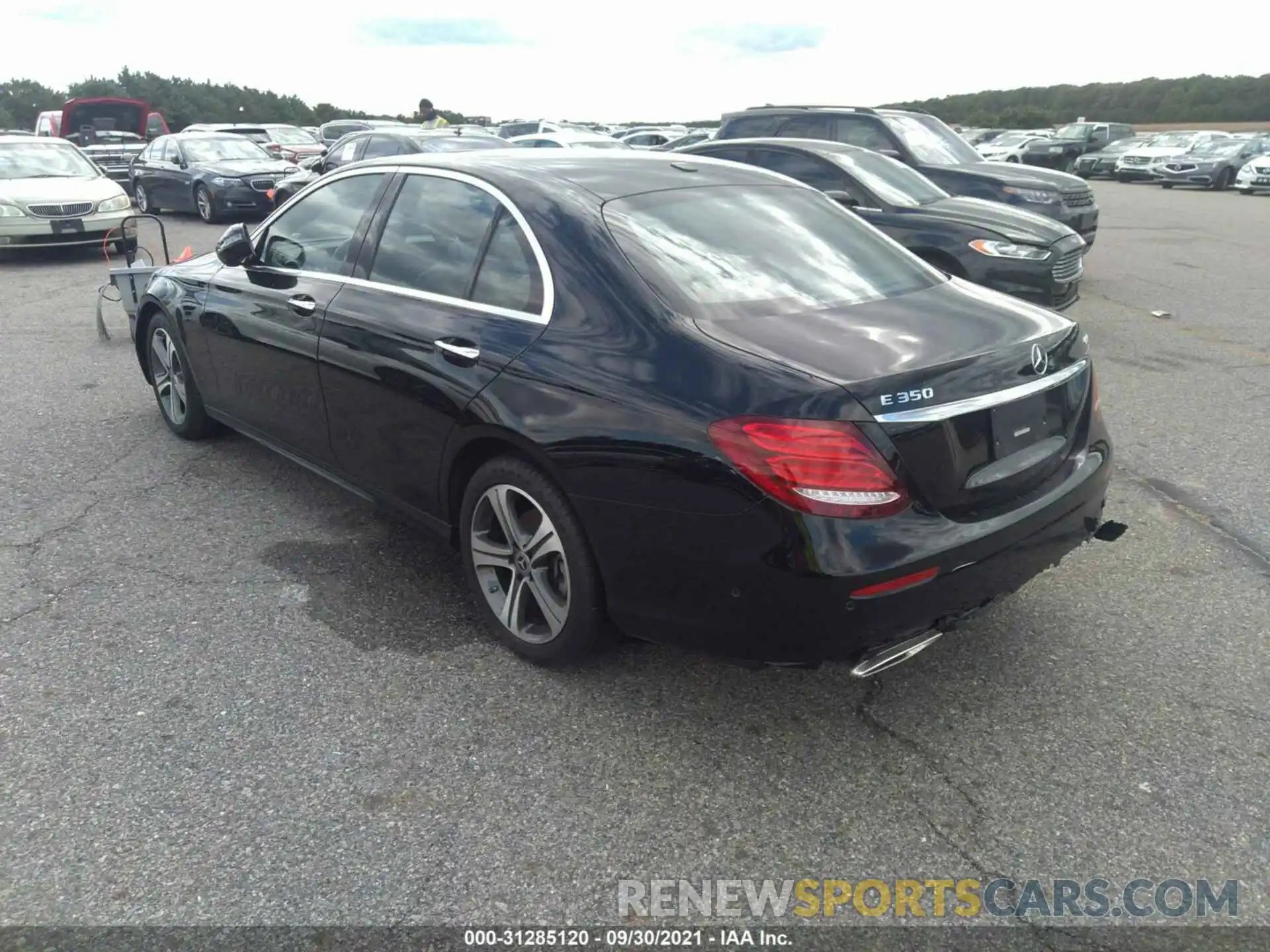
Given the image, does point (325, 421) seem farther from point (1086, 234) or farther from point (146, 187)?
point (146, 187)

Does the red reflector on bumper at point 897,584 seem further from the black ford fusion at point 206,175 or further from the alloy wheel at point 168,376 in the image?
the black ford fusion at point 206,175

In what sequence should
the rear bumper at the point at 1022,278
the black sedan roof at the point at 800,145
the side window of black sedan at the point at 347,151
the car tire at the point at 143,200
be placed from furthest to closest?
the car tire at the point at 143,200, the side window of black sedan at the point at 347,151, the black sedan roof at the point at 800,145, the rear bumper at the point at 1022,278

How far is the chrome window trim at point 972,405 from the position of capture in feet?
8.75

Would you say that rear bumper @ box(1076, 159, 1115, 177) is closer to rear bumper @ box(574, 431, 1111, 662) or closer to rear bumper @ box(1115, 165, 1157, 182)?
rear bumper @ box(1115, 165, 1157, 182)

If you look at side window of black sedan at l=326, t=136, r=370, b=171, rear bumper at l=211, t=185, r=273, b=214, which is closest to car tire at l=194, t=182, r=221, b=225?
rear bumper at l=211, t=185, r=273, b=214

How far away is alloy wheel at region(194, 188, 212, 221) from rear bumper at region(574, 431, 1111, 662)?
16.6 metres

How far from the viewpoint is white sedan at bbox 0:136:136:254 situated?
12.4 meters

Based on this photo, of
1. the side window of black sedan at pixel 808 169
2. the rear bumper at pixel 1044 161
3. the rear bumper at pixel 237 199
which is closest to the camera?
the side window of black sedan at pixel 808 169

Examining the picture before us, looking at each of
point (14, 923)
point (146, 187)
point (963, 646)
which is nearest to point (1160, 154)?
point (146, 187)

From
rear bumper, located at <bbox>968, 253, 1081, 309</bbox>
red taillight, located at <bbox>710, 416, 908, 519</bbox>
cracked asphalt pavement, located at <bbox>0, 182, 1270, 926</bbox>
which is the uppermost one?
red taillight, located at <bbox>710, 416, 908, 519</bbox>

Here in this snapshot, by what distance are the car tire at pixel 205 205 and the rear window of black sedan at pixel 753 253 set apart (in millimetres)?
15651

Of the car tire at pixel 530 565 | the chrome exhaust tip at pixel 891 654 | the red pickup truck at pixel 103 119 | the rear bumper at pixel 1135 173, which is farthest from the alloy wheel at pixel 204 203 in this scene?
the rear bumper at pixel 1135 173

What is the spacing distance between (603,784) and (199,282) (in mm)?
3551

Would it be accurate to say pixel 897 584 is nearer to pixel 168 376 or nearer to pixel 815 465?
pixel 815 465
